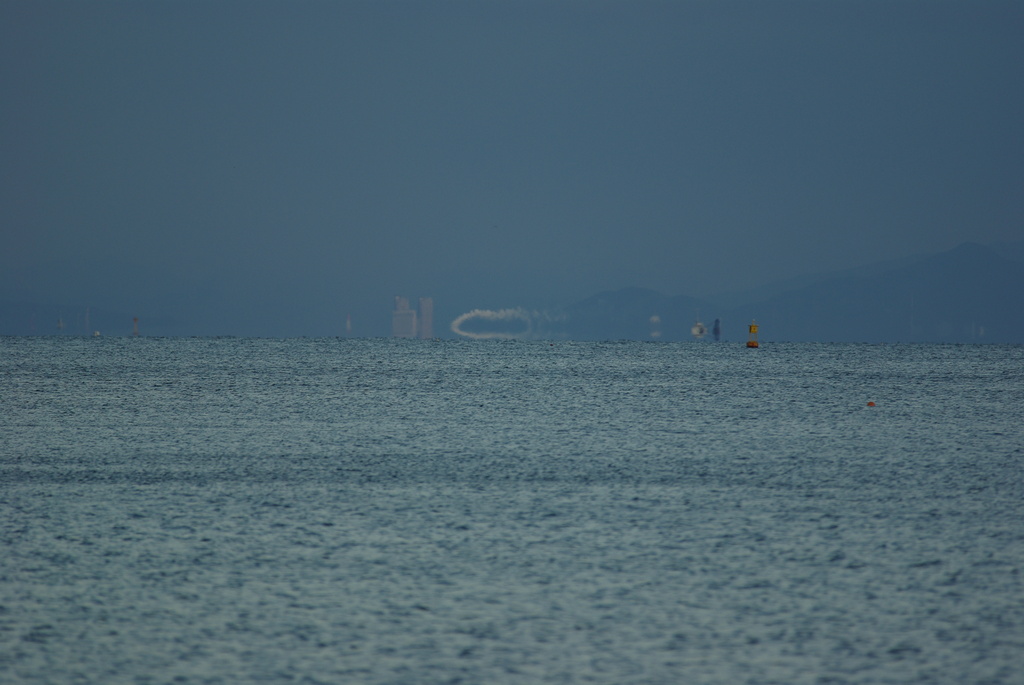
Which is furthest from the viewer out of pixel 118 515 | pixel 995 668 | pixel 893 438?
pixel 893 438

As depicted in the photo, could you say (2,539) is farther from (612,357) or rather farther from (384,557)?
(612,357)

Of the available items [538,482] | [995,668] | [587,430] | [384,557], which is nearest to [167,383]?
[587,430]

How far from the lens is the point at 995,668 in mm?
2621

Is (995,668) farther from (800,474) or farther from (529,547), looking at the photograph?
(800,474)

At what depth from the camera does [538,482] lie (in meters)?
5.38

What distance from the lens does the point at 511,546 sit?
3.90 metres

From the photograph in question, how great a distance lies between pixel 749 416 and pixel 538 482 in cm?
379

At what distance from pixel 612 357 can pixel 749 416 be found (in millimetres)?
11223

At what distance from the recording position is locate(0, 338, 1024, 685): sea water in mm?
2711

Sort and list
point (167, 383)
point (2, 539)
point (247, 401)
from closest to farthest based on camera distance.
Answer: point (2, 539), point (247, 401), point (167, 383)

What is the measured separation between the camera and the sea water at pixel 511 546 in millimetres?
2711

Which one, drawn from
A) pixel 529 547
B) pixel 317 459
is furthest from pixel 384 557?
pixel 317 459

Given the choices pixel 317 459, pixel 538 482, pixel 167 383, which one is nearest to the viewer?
pixel 538 482

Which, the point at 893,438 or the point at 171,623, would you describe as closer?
the point at 171,623
